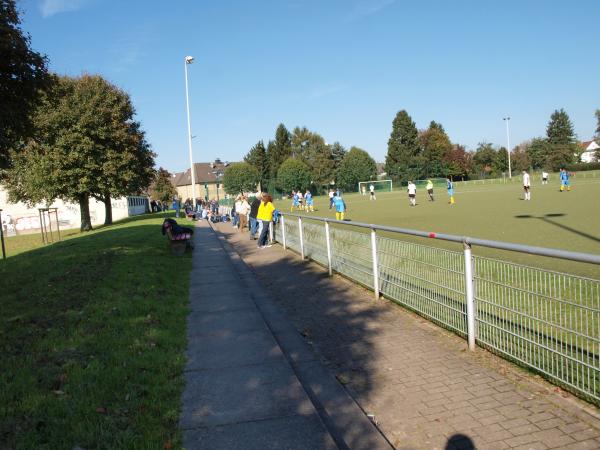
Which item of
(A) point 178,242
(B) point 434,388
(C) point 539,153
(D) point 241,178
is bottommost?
(B) point 434,388

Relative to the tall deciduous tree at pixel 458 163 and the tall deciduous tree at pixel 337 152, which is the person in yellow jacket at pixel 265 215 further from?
the tall deciduous tree at pixel 337 152

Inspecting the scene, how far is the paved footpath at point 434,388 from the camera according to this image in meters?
3.37

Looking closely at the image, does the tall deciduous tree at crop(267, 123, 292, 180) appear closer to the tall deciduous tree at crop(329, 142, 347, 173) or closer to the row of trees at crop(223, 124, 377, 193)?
the row of trees at crop(223, 124, 377, 193)

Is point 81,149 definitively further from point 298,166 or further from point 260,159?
point 260,159

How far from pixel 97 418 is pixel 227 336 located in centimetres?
238

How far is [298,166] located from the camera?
92.7 metres

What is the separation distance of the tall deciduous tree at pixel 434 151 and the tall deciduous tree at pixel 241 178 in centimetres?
3360

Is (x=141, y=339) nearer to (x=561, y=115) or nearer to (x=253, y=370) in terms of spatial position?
(x=253, y=370)

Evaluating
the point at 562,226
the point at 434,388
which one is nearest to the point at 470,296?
the point at 434,388

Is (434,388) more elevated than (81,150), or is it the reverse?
(81,150)

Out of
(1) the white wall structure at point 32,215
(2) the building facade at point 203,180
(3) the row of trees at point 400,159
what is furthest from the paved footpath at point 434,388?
(2) the building facade at point 203,180

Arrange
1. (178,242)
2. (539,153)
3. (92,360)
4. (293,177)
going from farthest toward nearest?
(539,153)
(293,177)
(178,242)
(92,360)

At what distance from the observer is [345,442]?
3373 millimetres

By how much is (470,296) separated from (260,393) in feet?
7.57
